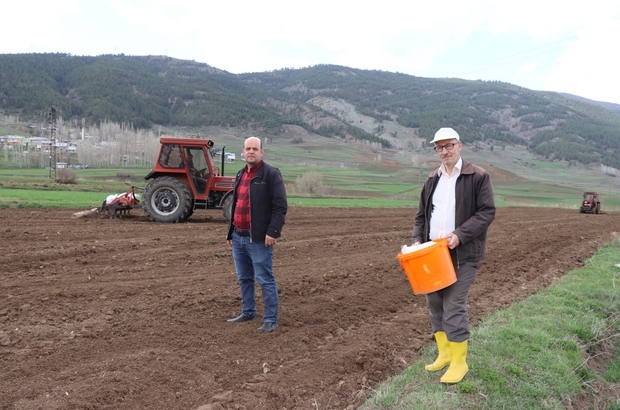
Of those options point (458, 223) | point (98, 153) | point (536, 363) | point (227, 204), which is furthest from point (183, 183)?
point (98, 153)

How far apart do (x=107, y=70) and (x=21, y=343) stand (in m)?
163

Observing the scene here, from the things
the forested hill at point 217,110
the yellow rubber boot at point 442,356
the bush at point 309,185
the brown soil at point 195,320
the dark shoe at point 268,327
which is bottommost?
the bush at point 309,185

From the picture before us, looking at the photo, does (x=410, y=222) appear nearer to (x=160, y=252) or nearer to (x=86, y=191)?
(x=160, y=252)

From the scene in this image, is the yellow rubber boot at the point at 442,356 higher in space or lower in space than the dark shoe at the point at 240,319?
higher

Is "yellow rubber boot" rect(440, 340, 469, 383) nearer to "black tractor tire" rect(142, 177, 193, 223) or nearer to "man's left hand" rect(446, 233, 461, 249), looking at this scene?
"man's left hand" rect(446, 233, 461, 249)

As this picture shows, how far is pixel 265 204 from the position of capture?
5156 mm

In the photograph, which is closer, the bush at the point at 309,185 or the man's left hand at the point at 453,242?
the man's left hand at the point at 453,242

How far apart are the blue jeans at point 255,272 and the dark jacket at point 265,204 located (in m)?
0.17

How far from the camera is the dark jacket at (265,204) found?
16.8ft

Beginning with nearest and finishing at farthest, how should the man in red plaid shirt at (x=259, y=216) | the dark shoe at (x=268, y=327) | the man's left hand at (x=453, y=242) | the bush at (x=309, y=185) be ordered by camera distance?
the man's left hand at (x=453, y=242), the man in red plaid shirt at (x=259, y=216), the dark shoe at (x=268, y=327), the bush at (x=309, y=185)

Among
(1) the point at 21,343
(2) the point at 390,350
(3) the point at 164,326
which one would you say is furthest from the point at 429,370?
(1) the point at 21,343

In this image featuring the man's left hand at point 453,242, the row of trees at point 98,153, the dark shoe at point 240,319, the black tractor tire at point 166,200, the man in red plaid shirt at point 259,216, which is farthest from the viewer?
the row of trees at point 98,153

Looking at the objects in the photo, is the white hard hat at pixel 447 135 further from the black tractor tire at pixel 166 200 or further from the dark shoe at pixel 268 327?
the black tractor tire at pixel 166 200

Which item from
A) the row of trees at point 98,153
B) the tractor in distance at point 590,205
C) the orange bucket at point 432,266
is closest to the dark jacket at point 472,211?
the orange bucket at point 432,266
